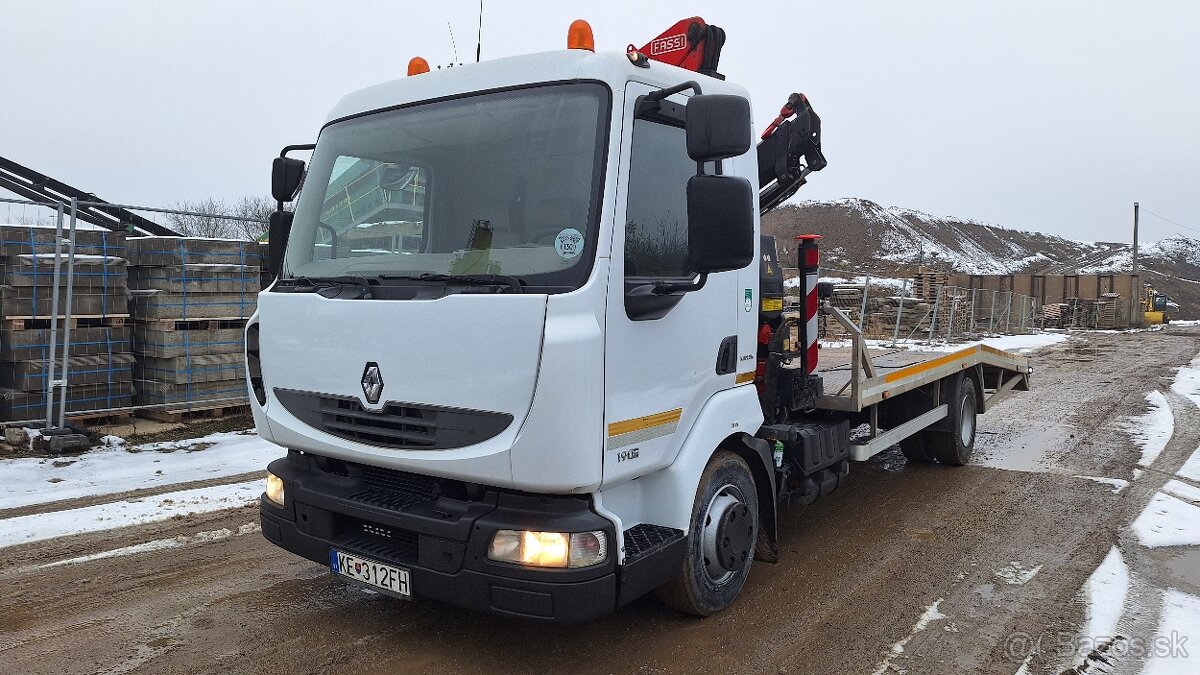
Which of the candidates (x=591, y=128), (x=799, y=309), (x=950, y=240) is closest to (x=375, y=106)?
(x=591, y=128)

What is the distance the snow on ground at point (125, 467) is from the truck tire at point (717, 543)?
4885 millimetres

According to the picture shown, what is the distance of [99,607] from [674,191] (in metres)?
3.63

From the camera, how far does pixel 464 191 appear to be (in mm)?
3352

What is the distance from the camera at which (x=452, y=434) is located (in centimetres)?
309

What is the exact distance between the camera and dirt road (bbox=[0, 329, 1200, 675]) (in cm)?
356

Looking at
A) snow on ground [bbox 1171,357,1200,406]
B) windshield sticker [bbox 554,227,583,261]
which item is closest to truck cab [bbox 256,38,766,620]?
windshield sticker [bbox 554,227,583,261]

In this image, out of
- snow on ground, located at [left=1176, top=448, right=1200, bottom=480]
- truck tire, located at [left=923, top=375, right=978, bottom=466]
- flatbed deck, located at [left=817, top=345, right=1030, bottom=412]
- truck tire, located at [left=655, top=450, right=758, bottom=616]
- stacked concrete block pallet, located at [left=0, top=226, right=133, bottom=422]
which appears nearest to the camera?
truck tire, located at [left=655, top=450, right=758, bottom=616]

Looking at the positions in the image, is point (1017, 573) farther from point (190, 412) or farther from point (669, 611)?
point (190, 412)

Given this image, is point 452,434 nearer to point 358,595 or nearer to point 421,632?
point 421,632

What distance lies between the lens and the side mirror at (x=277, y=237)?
4035mm

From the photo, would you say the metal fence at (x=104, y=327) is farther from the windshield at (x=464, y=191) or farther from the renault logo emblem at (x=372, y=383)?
the renault logo emblem at (x=372, y=383)

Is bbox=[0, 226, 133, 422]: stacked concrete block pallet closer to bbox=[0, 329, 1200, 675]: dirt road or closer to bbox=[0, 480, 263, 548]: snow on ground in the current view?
bbox=[0, 480, 263, 548]: snow on ground

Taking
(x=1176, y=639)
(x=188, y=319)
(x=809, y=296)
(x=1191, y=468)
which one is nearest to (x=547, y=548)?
(x=809, y=296)

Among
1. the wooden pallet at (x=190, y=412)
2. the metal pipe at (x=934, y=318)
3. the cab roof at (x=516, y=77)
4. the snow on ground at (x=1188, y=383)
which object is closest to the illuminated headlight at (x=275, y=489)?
the cab roof at (x=516, y=77)
